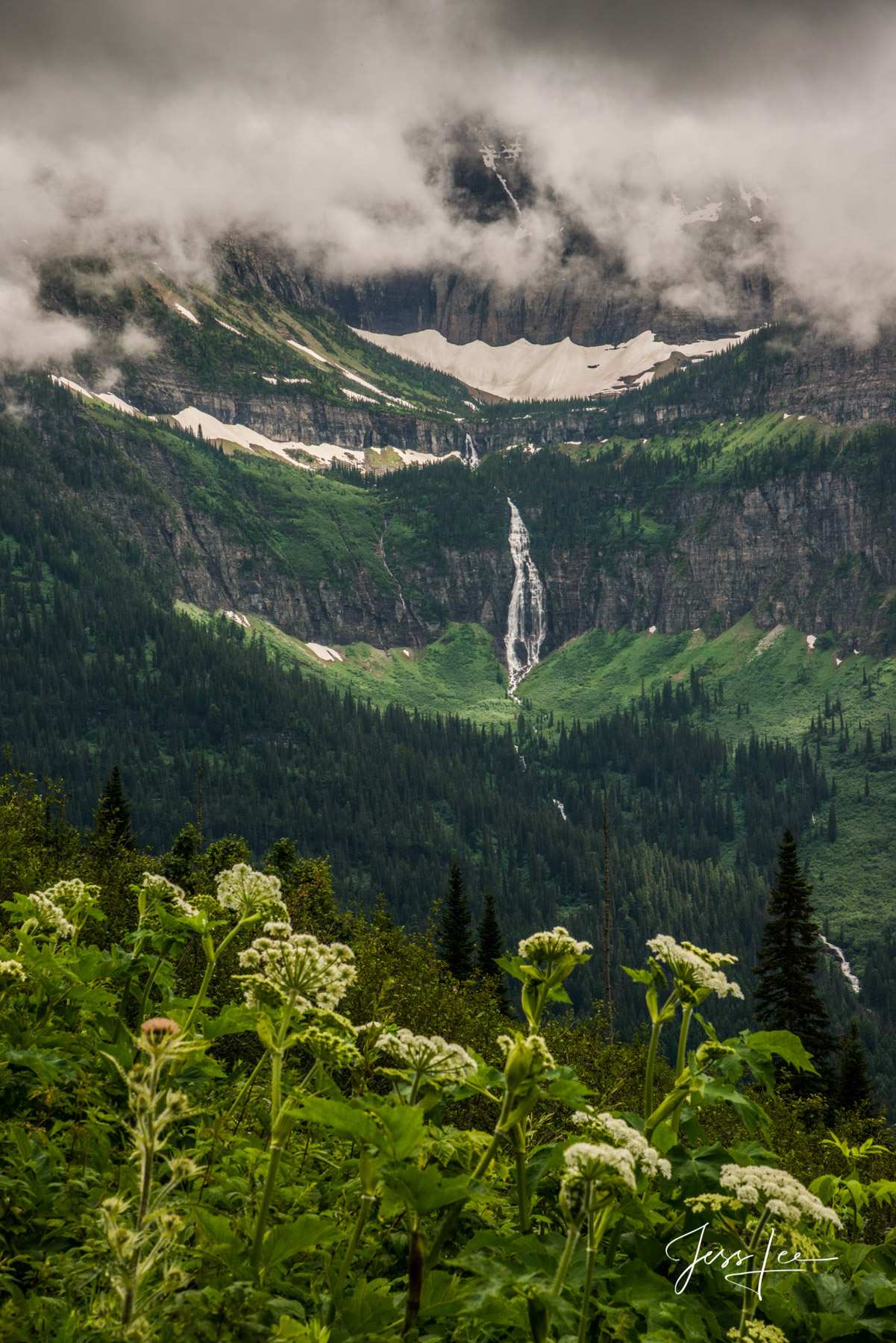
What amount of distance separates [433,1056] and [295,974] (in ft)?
2.72

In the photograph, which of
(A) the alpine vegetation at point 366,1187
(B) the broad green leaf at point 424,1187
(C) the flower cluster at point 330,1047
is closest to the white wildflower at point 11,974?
(A) the alpine vegetation at point 366,1187

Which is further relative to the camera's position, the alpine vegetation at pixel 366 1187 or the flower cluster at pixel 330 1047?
the flower cluster at pixel 330 1047

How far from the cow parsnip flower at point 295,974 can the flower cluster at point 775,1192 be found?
214 cm

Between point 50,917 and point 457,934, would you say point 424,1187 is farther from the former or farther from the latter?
point 457,934

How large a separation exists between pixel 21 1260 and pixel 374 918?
1123 inches

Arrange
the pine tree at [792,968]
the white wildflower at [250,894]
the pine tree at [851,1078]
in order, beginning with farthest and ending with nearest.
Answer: the pine tree at [851,1078] < the pine tree at [792,968] < the white wildflower at [250,894]

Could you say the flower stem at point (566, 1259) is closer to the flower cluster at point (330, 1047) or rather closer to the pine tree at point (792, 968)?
the flower cluster at point (330, 1047)

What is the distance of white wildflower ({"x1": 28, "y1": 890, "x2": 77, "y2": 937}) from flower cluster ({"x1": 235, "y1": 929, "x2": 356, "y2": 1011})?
263 centimetres

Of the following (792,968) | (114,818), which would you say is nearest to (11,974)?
(114,818)

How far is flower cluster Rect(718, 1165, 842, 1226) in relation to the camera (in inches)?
159

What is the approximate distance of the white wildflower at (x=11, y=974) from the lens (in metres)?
5.62

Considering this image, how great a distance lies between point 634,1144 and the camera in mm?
4152

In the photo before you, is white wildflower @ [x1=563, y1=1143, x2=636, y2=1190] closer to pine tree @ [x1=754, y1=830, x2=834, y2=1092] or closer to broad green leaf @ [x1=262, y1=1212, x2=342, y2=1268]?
broad green leaf @ [x1=262, y1=1212, x2=342, y2=1268]
